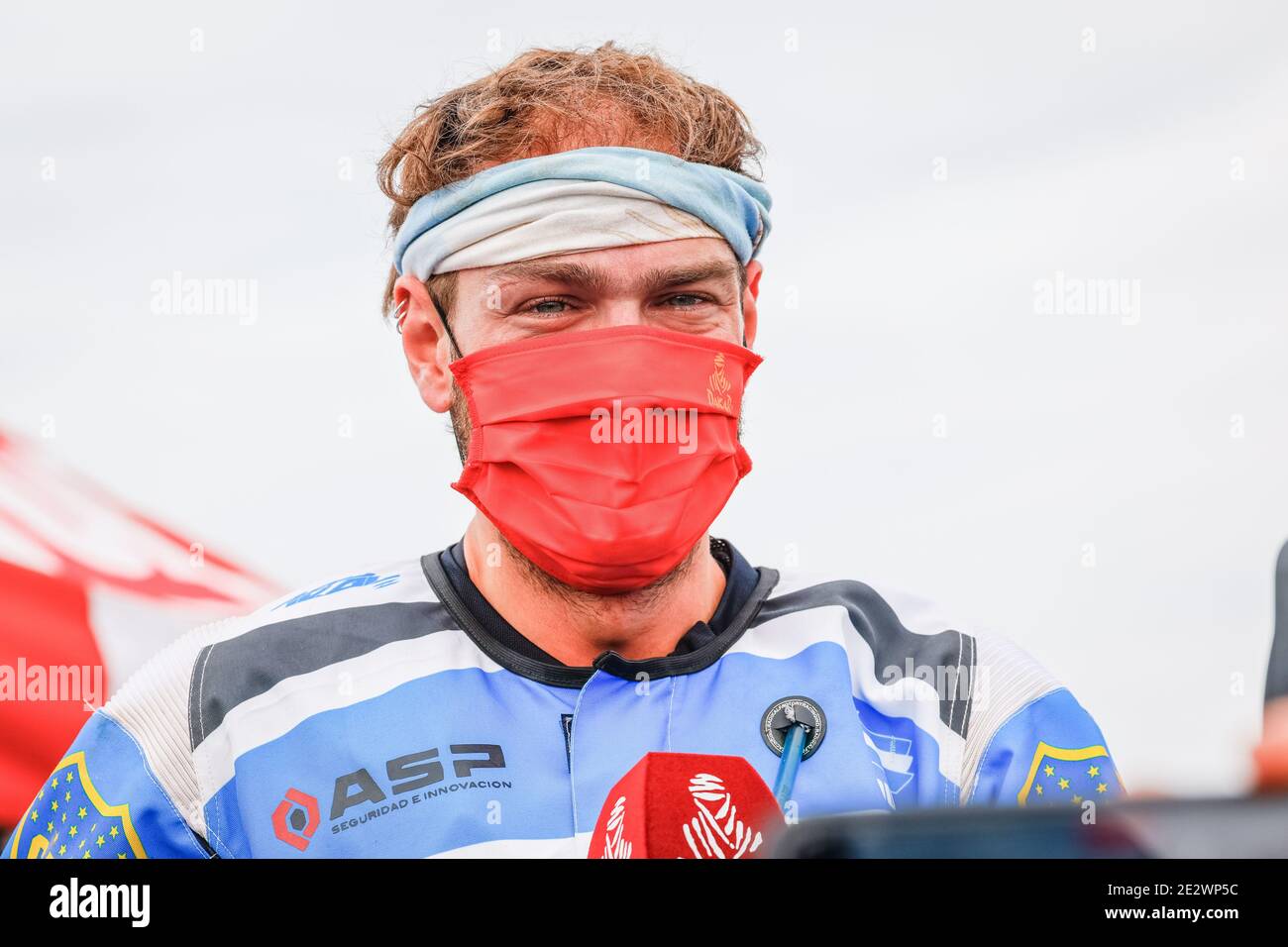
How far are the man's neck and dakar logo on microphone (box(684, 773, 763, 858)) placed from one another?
82cm

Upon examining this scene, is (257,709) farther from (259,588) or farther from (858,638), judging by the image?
(259,588)

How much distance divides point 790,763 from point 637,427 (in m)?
0.68

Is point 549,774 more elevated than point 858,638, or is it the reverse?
point 858,638

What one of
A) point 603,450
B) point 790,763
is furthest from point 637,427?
point 790,763

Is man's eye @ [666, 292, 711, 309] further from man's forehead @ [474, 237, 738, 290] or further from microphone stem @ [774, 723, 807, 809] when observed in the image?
microphone stem @ [774, 723, 807, 809]

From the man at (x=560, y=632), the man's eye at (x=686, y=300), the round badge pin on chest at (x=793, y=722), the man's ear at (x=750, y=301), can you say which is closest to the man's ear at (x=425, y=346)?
the man at (x=560, y=632)

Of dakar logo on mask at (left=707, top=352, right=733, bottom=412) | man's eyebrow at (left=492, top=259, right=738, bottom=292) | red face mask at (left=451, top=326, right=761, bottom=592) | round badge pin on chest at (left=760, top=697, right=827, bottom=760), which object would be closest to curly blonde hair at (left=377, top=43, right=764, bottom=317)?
man's eyebrow at (left=492, top=259, right=738, bottom=292)

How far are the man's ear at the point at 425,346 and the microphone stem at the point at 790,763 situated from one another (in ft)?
3.25

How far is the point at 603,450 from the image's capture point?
2.48 meters

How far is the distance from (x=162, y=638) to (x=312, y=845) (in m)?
1.57
